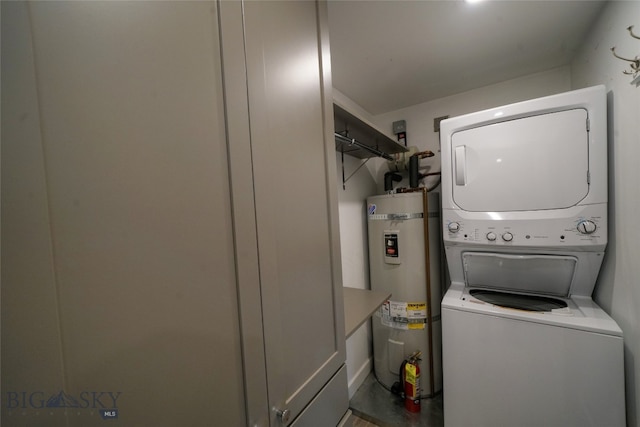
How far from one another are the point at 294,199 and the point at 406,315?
1628 millimetres

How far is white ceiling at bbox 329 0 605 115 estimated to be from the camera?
111 cm

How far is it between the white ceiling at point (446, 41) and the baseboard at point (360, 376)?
7.69 ft

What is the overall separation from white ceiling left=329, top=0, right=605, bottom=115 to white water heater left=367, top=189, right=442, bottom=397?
889 mm

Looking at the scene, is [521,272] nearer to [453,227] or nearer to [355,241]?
[453,227]

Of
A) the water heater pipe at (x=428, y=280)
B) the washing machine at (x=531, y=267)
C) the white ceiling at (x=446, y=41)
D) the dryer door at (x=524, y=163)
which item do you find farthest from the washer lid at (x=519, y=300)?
the white ceiling at (x=446, y=41)

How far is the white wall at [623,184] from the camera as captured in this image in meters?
0.94

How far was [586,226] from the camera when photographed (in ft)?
3.70

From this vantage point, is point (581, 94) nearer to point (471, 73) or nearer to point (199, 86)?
point (471, 73)

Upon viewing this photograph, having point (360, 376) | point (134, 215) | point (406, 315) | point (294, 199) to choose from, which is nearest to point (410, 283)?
point (406, 315)

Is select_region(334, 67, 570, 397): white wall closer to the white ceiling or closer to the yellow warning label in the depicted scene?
the white ceiling

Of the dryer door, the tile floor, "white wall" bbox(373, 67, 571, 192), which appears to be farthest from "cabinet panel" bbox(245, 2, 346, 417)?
"white wall" bbox(373, 67, 571, 192)

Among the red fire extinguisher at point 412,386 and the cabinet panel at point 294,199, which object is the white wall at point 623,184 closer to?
the red fire extinguisher at point 412,386

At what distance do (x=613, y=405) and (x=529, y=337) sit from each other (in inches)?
13.8

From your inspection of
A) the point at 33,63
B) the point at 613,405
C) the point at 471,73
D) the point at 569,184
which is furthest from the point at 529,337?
the point at 33,63
